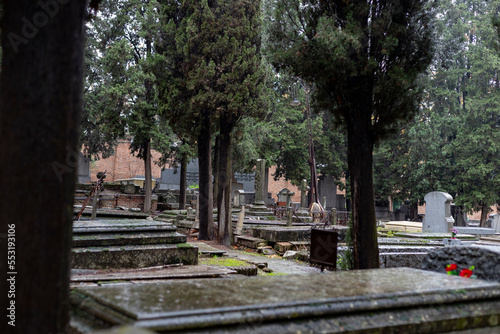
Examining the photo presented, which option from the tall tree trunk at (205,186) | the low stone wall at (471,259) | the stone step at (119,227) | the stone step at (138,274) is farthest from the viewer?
the tall tree trunk at (205,186)

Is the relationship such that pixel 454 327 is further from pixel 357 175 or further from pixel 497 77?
pixel 497 77

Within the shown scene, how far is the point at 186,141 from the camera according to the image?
23.2 meters

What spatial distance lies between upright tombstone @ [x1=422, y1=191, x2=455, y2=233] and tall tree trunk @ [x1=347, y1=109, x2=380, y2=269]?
12.0m

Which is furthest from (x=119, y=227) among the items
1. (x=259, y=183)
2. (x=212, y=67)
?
(x=259, y=183)

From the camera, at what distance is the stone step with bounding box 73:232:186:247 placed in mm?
6918

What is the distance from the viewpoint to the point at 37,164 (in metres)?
2.29

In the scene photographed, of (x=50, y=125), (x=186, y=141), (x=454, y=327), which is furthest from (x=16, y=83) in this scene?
(x=186, y=141)

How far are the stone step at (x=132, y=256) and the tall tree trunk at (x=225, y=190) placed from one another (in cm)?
711

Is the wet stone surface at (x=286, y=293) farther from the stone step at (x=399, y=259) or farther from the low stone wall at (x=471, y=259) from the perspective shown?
the stone step at (x=399, y=259)

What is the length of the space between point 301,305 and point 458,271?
84.5 inches

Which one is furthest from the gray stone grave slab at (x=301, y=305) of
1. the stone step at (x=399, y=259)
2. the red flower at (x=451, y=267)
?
the stone step at (x=399, y=259)

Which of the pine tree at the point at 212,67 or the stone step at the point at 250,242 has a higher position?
the pine tree at the point at 212,67

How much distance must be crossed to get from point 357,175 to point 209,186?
8.58 metres

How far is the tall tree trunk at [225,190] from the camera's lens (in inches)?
590
